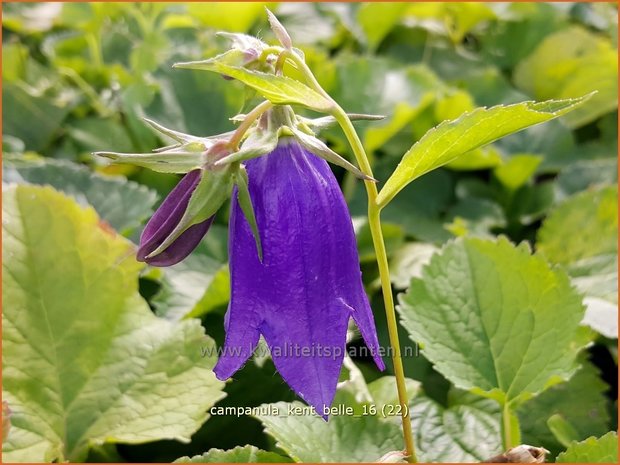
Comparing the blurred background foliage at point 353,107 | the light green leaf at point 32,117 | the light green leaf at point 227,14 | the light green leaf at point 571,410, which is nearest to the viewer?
the light green leaf at point 571,410

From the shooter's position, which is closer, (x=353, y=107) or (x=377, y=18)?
(x=353, y=107)

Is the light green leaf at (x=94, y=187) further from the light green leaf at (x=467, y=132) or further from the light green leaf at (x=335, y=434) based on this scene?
the light green leaf at (x=467, y=132)

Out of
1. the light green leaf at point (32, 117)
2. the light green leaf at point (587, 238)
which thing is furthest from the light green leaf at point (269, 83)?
the light green leaf at point (32, 117)

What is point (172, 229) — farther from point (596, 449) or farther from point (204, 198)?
point (596, 449)

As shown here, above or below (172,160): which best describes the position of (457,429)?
below

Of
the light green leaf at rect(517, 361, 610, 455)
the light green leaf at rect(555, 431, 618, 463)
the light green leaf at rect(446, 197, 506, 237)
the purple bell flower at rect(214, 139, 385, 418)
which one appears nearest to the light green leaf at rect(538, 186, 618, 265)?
the light green leaf at rect(446, 197, 506, 237)

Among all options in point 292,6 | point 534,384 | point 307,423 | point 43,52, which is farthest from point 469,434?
point 43,52

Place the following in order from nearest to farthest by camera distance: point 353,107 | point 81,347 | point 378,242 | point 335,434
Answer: point 378,242 → point 335,434 → point 81,347 → point 353,107

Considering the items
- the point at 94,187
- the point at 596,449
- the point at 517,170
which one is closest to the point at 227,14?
the point at 94,187
